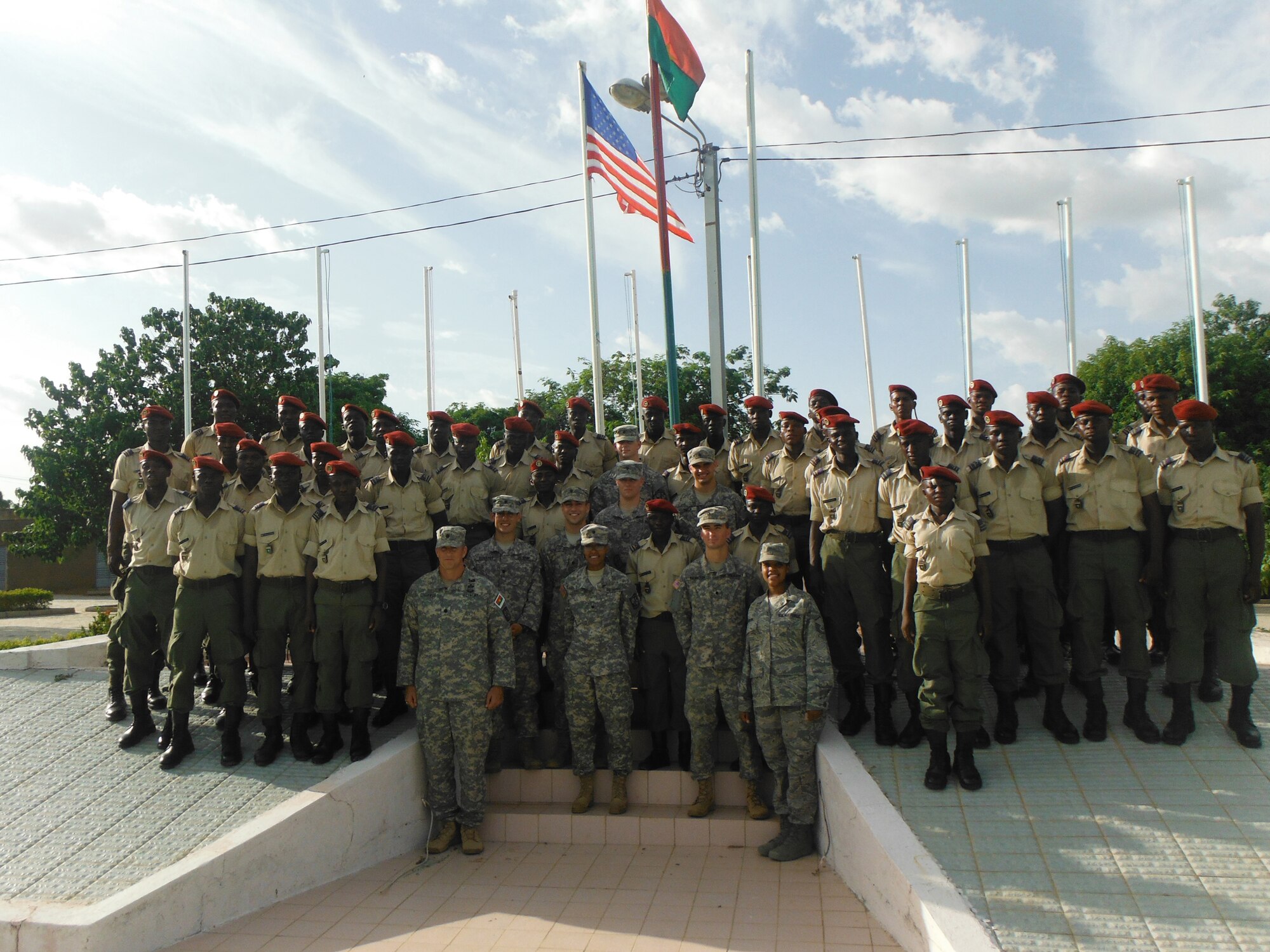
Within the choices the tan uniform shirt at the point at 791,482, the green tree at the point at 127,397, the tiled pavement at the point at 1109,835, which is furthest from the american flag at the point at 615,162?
the green tree at the point at 127,397

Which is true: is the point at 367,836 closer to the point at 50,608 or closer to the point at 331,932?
the point at 331,932

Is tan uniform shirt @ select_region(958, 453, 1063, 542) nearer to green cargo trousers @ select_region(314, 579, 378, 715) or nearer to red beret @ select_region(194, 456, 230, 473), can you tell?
green cargo trousers @ select_region(314, 579, 378, 715)

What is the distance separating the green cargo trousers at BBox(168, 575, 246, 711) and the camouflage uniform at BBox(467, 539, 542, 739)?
1.59 m

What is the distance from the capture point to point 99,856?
15.8ft

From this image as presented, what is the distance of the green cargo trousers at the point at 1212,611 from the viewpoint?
5.32m

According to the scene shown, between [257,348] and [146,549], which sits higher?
[257,348]

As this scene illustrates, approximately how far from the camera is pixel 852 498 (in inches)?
229

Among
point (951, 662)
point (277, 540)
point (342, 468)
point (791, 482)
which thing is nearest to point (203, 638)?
point (277, 540)

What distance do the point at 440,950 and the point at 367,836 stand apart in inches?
48.1

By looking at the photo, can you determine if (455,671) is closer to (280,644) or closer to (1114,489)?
(280,644)

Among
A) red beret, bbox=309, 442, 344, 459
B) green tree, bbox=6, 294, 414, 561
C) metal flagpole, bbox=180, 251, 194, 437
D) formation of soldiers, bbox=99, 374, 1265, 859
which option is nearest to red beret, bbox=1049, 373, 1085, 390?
formation of soldiers, bbox=99, 374, 1265, 859

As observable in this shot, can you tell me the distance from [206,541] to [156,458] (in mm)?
823

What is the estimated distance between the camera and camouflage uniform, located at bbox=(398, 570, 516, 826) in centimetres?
546

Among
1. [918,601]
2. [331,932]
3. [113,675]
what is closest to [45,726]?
[113,675]
